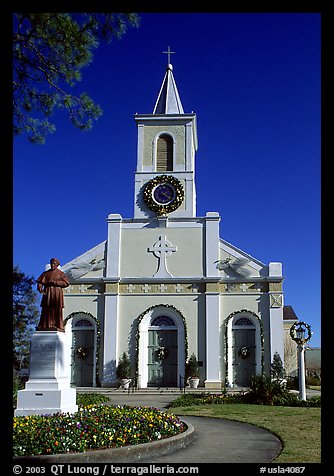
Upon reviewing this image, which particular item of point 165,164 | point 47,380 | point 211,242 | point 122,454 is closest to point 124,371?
point 211,242

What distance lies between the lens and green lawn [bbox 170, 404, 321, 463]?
308 inches

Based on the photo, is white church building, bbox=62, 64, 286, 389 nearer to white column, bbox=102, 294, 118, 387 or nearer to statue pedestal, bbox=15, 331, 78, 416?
white column, bbox=102, 294, 118, 387

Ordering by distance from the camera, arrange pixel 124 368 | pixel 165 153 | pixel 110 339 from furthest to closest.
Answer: pixel 165 153 → pixel 110 339 → pixel 124 368

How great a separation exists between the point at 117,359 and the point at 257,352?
7090 millimetres

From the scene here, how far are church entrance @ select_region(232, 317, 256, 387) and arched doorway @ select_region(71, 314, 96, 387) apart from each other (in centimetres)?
722

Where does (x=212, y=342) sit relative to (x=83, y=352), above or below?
above

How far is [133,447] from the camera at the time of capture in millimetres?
7645

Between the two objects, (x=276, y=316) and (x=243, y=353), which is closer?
(x=243, y=353)

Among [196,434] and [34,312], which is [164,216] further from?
[196,434]

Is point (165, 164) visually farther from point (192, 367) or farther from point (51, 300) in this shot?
point (51, 300)

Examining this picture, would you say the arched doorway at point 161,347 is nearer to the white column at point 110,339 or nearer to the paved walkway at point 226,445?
the white column at point 110,339

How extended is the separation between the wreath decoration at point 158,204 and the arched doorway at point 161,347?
5442 millimetres

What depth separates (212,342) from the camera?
24.8 m

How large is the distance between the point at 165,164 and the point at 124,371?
39.1ft
